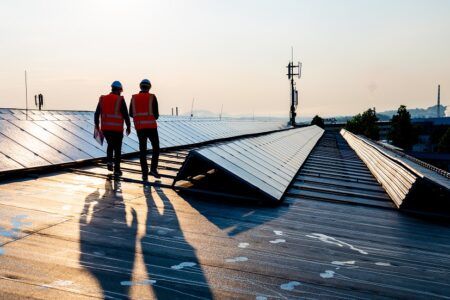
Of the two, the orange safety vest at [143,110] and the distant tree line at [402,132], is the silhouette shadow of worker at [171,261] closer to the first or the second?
the orange safety vest at [143,110]

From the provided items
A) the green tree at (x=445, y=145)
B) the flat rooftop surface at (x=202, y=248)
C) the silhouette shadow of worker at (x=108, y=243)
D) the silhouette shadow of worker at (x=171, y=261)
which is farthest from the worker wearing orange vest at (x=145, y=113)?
the green tree at (x=445, y=145)

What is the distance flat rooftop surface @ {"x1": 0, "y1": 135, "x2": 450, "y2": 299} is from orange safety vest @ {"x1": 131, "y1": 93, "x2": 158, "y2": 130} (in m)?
2.19

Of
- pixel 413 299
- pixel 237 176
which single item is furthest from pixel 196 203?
pixel 413 299

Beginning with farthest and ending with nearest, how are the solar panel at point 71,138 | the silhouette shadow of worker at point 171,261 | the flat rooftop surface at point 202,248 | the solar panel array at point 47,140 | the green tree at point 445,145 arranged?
the green tree at point 445,145 → the solar panel at point 71,138 → the solar panel array at point 47,140 → the flat rooftop surface at point 202,248 → the silhouette shadow of worker at point 171,261

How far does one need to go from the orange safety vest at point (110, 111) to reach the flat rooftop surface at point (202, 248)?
2.10 meters

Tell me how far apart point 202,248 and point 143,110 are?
5.37 metres

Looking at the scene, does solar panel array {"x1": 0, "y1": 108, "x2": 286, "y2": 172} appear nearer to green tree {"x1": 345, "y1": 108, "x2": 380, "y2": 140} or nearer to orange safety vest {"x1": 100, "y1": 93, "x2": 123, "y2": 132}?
orange safety vest {"x1": 100, "y1": 93, "x2": 123, "y2": 132}

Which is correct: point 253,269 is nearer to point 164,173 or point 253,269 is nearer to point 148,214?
point 148,214

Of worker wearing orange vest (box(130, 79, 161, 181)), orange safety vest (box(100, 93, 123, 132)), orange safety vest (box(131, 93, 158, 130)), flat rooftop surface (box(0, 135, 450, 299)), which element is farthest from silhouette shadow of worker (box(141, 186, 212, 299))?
orange safety vest (box(100, 93, 123, 132))

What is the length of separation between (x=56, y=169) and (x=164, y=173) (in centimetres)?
262

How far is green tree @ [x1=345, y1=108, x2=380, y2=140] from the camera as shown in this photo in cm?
9525

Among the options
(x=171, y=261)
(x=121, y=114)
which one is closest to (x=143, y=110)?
(x=121, y=114)

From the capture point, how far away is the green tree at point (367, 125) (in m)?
95.2

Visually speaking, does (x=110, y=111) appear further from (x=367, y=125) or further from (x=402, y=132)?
(x=367, y=125)
